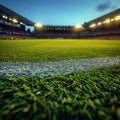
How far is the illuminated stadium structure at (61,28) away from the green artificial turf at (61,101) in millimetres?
42830

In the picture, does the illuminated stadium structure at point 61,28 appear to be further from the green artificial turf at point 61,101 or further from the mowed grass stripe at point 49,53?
the green artificial turf at point 61,101

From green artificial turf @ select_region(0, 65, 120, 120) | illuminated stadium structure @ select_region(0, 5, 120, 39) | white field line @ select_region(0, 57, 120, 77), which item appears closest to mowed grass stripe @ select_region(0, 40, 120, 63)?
white field line @ select_region(0, 57, 120, 77)

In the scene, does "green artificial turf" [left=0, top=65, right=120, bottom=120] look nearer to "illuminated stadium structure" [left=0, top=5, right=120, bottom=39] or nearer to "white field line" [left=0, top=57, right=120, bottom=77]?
"white field line" [left=0, top=57, right=120, bottom=77]

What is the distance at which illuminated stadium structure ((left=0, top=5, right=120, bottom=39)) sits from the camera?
4700 cm

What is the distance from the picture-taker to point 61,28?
233 ft

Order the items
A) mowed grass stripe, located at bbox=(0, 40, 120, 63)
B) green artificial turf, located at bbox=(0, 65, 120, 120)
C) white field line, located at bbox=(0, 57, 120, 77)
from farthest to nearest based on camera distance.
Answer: mowed grass stripe, located at bbox=(0, 40, 120, 63) < white field line, located at bbox=(0, 57, 120, 77) < green artificial turf, located at bbox=(0, 65, 120, 120)

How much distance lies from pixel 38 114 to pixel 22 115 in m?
0.23

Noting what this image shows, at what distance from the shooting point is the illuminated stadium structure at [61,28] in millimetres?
47003

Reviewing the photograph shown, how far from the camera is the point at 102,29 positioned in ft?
184

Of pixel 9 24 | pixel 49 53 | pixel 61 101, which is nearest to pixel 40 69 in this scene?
pixel 61 101

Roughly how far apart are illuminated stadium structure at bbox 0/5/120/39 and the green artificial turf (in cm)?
4283

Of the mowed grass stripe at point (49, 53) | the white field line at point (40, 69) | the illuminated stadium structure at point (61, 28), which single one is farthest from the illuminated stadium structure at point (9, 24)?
the white field line at point (40, 69)

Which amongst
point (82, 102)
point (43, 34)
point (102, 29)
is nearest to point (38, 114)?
point (82, 102)

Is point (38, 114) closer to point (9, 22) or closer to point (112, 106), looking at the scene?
point (112, 106)
